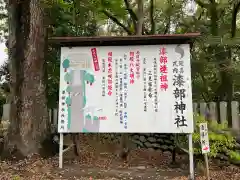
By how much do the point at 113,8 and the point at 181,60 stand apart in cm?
483

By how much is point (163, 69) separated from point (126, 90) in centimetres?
97

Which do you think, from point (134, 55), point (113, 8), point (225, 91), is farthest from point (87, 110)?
point (225, 91)

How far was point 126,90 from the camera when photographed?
6879 mm

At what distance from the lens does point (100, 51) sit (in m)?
7.09

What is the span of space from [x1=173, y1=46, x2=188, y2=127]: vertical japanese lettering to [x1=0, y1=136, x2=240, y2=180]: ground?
4.02 feet

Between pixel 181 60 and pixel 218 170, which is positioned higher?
pixel 181 60

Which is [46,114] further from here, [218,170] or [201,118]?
[218,170]

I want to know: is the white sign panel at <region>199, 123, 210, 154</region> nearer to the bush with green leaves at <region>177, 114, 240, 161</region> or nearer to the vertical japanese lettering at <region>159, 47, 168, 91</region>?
the bush with green leaves at <region>177, 114, 240, 161</region>

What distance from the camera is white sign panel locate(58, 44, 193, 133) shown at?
673 cm

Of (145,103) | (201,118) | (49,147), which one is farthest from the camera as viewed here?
(49,147)

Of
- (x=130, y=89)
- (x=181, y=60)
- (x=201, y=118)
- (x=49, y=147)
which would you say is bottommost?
(x=49, y=147)

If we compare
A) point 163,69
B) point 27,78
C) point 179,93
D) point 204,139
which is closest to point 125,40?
point 163,69

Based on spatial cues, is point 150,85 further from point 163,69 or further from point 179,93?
point 179,93

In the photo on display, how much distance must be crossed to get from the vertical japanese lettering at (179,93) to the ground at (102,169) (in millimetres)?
1225
